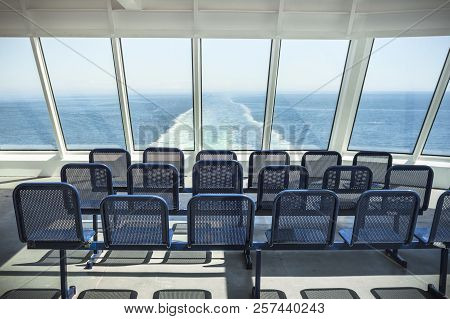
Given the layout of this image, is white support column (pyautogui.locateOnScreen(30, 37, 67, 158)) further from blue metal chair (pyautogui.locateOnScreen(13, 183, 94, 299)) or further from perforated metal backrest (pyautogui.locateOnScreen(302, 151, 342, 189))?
perforated metal backrest (pyautogui.locateOnScreen(302, 151, 342, 189))

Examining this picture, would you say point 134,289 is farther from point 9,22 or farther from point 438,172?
point 438,172

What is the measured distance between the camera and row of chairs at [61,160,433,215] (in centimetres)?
321

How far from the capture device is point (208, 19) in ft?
17.1

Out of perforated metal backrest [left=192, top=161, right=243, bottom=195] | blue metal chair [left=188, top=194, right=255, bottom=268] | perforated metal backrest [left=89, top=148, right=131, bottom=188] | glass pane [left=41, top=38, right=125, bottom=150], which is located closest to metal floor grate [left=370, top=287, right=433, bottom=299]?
blue metal chair [left=188, top=194, right=255, bottom=268]

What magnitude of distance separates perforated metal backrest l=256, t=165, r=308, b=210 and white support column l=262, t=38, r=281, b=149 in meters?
3.07

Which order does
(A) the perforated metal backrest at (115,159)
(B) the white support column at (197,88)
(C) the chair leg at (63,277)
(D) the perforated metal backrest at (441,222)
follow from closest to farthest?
(D) the perforated metal backrest at (441,222), (C) the chair leg at (63,277), (A) the perforated metal backrest at (115,159), (B) the white support column at (197,88)

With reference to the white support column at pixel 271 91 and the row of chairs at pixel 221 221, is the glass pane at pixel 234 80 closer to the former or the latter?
the white support column at pixel 271 91

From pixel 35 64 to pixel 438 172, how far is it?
789 centimetres

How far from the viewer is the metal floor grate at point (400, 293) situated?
2.78 meters

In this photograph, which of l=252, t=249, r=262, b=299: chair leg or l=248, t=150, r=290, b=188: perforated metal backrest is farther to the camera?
l=248, t=150, r=290, b=188: perforated metal backrest

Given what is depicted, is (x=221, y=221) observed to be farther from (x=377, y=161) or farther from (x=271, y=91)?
(x=271, y=91)

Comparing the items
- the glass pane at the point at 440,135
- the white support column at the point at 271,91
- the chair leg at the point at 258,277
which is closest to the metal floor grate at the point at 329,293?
the chair leg at the point at 258,277

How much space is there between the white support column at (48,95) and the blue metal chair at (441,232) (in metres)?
6.38
